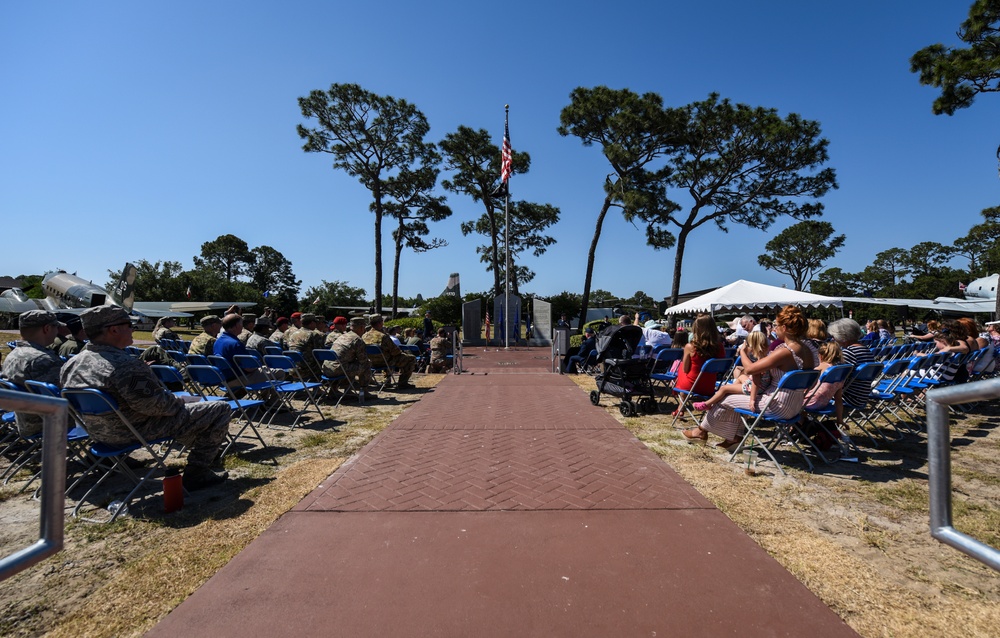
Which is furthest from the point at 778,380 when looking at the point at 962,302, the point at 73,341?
the point at 962,302

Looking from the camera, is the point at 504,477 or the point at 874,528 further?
the point at 504,477

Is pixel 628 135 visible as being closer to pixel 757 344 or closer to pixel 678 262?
pixel 678 262

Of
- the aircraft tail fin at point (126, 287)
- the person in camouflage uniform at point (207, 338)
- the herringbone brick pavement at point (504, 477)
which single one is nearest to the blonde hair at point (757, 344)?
the herringbone brick pavement at point (504, 477)

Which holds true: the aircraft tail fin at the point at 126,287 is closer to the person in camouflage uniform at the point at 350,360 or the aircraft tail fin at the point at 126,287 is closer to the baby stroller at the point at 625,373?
the person in camouflage uniform at the point at 350,360

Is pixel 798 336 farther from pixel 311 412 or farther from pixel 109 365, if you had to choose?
pixel 311 412

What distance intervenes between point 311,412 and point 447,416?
6.61 ft

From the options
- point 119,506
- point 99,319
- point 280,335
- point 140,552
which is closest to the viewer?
point 140,552

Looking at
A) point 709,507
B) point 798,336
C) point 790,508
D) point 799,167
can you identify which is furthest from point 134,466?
point 799,167

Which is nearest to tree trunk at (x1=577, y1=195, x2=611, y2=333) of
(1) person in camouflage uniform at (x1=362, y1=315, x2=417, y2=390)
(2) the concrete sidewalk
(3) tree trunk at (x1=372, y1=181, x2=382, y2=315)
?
(3) tree trunk at (x1=372, y1=181, x2=382, y2=315)

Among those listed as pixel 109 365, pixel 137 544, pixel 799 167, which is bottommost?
pixel 137 544

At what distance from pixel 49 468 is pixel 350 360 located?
631 centimetres

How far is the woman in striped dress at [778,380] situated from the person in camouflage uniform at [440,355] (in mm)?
8059

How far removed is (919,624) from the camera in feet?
6.70

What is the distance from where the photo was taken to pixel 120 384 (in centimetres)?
323
